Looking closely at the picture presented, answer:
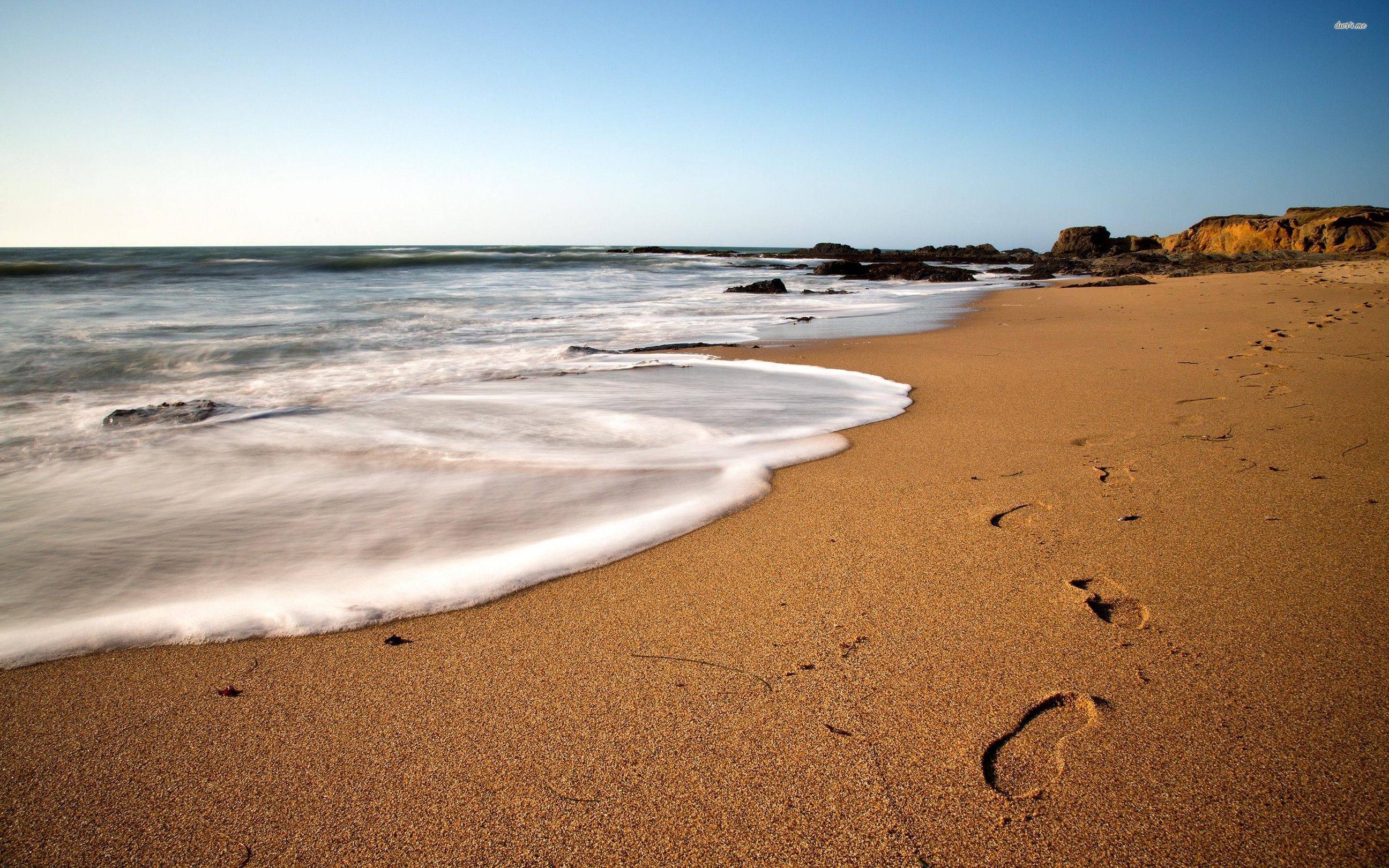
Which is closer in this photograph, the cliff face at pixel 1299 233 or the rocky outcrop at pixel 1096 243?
the cliff face at pixel 1299 233

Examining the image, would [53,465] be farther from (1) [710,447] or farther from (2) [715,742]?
(2) [715,742]

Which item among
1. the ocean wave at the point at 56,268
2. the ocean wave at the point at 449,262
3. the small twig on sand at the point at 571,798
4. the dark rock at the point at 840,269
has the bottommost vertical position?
the small twig on sand at the point at 571,798

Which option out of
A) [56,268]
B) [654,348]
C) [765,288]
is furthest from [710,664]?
[56,268]

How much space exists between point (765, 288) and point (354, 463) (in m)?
14.0

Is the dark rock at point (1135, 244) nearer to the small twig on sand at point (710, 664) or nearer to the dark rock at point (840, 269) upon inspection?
the dark rock at point (840, 269)

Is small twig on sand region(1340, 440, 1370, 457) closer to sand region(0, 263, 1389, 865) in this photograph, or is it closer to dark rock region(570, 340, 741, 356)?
sand region(0, 263, 1389, 865)

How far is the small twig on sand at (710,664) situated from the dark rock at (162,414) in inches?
162

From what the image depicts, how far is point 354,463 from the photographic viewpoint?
3389 mm

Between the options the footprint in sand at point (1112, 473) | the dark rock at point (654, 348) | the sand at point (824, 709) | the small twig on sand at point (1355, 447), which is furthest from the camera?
the dark rock at point (654, 348)

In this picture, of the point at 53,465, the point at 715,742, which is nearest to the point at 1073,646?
the point at 715,742

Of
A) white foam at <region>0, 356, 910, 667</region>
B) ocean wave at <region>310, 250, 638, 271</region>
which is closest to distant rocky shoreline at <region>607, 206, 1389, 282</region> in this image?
ocean wave at <region>310, 250, 638, 271</region>

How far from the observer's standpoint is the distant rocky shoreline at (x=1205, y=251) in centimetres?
1858

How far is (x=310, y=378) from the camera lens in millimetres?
6066

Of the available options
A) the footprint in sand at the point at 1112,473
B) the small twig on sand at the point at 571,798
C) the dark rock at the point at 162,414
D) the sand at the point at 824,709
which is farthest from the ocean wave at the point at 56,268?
the footprint in sand at the point at 1112,473
